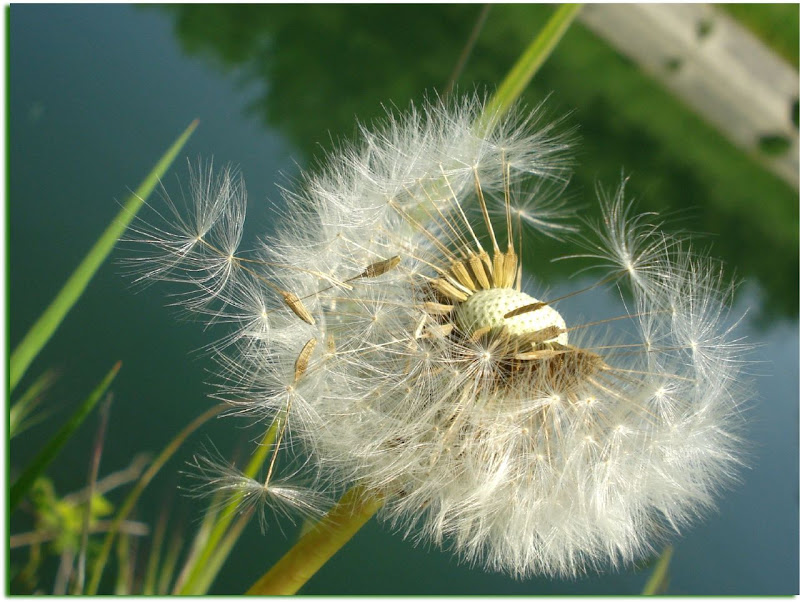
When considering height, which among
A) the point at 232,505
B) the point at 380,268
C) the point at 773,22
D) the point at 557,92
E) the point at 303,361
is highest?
the point at 773,22

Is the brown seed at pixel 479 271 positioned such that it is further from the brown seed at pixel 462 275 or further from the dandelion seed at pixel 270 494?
the dandelion seed at pixel 270 494

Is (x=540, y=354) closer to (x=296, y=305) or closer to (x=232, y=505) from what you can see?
(x=296, y=305)

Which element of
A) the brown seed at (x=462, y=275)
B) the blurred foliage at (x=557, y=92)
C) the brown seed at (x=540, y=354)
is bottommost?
the brown seed at (x=540, y=354)

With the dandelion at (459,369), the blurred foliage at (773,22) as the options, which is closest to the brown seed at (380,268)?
the dandelion at (459,369)

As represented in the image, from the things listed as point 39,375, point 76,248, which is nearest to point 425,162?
A: point 39,375

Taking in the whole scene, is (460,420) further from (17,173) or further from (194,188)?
(17,173)

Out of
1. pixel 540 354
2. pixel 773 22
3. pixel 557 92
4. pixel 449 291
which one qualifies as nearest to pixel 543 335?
pixel 540 354
